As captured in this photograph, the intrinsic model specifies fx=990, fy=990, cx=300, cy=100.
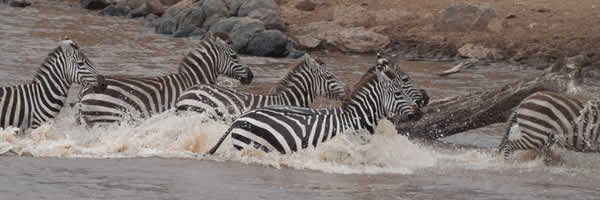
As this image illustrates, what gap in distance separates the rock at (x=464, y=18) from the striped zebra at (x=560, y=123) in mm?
12377

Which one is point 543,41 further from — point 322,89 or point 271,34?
point 322,89

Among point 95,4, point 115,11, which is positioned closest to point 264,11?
point 115,11

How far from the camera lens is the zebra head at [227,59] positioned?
1173 cm

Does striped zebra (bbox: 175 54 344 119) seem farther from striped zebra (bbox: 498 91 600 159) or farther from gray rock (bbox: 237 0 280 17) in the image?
gray rock (bbox: 237 0 280 17)

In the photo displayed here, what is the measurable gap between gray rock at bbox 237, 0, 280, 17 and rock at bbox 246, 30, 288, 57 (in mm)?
2859

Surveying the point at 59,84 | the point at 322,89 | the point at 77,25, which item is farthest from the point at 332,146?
the point at 77,25

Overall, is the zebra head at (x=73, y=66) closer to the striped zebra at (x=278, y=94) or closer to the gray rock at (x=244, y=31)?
the striped zebra at (x=278, y=94)

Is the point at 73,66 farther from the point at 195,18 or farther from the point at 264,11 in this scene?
the point at 195,18

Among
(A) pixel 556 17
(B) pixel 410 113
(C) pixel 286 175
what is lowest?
(C) pixel 286 175

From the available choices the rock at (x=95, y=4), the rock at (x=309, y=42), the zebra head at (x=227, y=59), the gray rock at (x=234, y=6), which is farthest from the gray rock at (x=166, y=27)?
the zebra head at (x=227, y=59)

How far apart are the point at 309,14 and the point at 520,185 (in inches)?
690

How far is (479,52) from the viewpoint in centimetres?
2147

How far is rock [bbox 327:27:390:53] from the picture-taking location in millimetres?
22641

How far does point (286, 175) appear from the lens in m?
8.85
